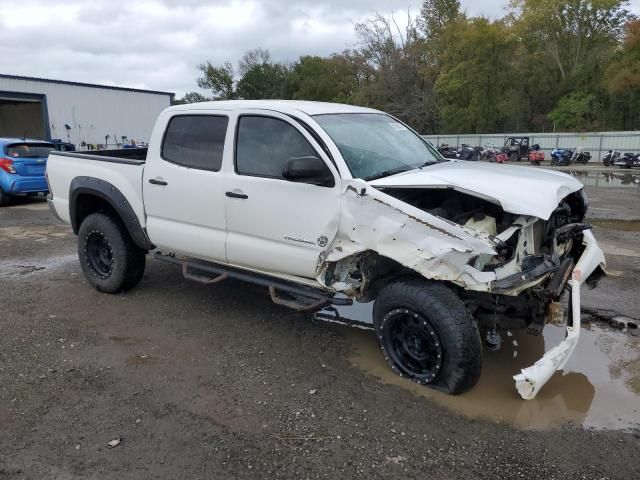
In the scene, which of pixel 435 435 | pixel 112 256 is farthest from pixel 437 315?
pixel 112 256

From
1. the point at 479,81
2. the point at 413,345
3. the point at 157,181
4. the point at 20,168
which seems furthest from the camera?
the point at 479,81

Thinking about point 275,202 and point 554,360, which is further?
point 275,202

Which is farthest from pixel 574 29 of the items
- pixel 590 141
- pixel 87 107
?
pixel 87 107

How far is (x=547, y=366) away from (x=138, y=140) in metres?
31.9

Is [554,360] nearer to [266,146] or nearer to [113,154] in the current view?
[266,146]

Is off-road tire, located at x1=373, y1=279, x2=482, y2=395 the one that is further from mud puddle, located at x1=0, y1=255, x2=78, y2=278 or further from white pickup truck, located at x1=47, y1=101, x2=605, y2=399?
mud puddle, located at x1=0, y1=255, x2=78, y2=278

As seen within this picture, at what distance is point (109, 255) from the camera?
588 cm

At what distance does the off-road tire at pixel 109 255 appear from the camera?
564 cm

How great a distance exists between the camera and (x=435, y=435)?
327 cm

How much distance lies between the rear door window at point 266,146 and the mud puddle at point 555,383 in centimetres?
167

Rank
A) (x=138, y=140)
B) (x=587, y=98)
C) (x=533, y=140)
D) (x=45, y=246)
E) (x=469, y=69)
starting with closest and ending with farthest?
(x=45, y=246) < (x=138, y=140) < (x=533, y=140) < (x=587, y=98) < (x=469, y=69)

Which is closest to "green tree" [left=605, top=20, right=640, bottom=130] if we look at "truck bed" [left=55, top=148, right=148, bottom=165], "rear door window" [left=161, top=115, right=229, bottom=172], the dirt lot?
the dirt lot

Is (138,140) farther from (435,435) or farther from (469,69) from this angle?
(435,435)

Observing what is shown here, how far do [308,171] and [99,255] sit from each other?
3.27 metres
